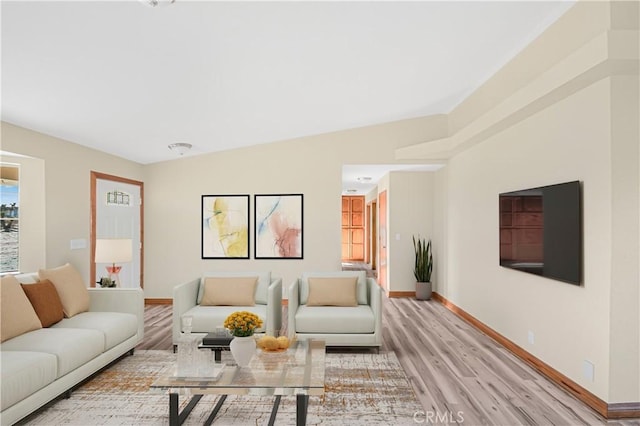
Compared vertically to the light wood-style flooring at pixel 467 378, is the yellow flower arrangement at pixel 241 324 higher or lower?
higher

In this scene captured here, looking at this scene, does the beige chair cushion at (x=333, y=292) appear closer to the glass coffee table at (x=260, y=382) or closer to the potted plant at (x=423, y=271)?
the glass coffee table at (x=260, y=382)

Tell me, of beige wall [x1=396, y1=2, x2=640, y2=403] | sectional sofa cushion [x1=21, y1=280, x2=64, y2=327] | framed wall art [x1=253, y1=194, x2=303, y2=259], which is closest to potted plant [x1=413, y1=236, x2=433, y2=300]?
framed wall art [x1=253, y1=194, x2=303, y2=259]

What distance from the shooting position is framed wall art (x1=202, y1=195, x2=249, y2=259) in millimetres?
6211

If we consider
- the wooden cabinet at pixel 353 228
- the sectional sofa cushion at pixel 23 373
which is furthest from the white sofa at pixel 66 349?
the wooden cabinet at pixel 353 228

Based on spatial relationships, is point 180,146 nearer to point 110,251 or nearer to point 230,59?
point 110,251

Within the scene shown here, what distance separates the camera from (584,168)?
296cm

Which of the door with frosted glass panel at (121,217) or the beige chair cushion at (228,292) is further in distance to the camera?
the door with frosted glass panel at (121,217)

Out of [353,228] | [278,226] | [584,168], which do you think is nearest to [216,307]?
[278,226]

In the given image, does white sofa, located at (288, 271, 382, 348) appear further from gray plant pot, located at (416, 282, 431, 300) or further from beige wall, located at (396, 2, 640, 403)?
gray plant pot, located at (416, 282, 431, 300)

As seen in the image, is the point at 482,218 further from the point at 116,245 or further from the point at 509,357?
the point at 116,245

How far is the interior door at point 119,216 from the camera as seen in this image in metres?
5.04

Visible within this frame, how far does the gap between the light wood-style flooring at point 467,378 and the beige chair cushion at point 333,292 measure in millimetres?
638

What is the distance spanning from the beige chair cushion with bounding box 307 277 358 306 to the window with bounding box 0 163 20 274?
3055 mm

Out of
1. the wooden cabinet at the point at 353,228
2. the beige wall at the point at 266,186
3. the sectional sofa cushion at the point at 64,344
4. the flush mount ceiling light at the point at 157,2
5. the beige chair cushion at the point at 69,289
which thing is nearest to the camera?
the flush mount ceiling light at the point at 157,2
